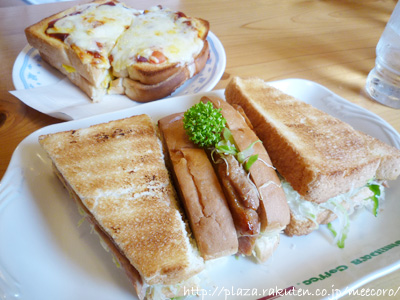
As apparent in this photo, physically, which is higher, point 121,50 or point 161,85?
point 121,50

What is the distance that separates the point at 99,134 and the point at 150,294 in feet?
3.08

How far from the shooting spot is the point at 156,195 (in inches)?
59.2

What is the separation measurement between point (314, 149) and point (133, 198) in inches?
41.7

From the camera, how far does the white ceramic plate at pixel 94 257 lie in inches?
53.2

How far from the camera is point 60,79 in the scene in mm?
2576

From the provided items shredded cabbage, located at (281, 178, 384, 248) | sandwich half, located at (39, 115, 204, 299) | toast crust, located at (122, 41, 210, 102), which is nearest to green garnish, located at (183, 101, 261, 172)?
sandwich half, located at (39, 115, 204, 299)

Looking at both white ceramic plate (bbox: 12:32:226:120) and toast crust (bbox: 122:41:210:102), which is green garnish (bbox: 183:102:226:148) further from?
toast crust (bbox: 122:41:210:102)

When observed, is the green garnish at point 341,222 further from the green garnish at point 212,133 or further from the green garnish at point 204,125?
the green garnish at point 204,125

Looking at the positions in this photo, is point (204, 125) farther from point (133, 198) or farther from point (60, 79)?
point (60, 79)

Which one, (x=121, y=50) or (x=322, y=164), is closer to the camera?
(x=322, y=164)

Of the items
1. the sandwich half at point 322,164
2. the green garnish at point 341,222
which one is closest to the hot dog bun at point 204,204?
the sandwich half at point 322,164

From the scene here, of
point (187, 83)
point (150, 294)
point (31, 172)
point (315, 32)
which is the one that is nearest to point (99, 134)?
point (31, 172)

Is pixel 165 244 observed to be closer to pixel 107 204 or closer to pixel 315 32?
pixel 107 204

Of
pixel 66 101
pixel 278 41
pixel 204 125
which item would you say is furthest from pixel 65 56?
pixel 278 41
